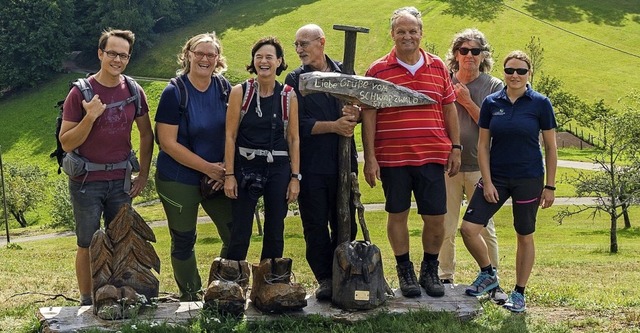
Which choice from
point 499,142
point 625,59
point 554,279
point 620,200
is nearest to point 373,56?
point 625,59

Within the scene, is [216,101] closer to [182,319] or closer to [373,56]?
[182,319]

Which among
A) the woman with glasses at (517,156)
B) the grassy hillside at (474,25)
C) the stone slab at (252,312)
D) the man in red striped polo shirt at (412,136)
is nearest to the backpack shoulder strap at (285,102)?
the man in red striped polo shirt at (412,136)

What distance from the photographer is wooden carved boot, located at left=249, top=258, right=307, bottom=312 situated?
6832 millimetres

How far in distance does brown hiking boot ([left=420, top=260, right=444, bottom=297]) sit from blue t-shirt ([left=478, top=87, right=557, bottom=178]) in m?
1.23

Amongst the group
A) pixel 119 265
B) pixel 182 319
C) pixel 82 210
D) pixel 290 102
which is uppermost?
pixel 290 102

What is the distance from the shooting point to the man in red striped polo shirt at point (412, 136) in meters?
7.02

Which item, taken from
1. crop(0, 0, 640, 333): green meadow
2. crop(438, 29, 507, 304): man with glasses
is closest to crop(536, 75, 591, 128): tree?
crop(0, 0, 640, 333): green meadow

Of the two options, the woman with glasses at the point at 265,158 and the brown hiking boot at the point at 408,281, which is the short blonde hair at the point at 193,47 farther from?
the brown hiking boot at the point at 408,281

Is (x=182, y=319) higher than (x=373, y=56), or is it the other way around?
(x=373, y=56)

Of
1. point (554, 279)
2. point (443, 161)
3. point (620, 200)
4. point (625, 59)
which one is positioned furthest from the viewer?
point (625, 59)

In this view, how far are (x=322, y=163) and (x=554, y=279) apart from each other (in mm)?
8059

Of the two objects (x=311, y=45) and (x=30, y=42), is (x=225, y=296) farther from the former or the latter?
(x=30, y=42)

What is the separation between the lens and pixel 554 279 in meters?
13.4

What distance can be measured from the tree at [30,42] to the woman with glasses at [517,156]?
233 ft
